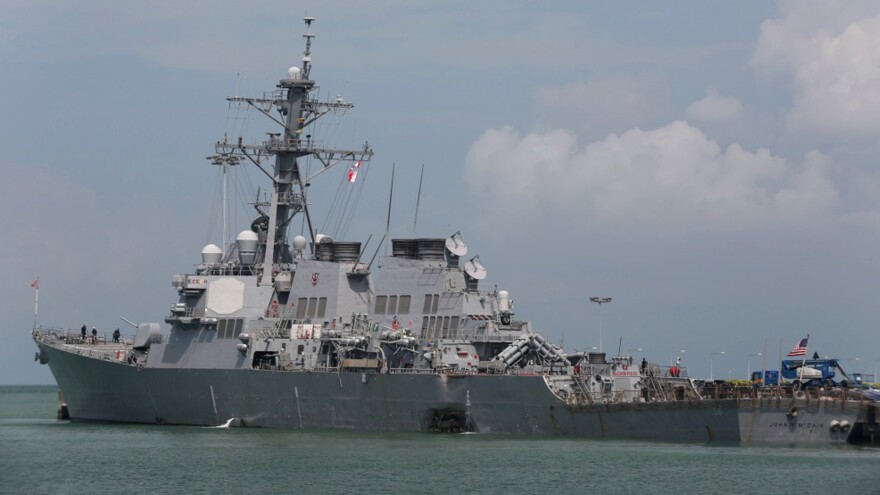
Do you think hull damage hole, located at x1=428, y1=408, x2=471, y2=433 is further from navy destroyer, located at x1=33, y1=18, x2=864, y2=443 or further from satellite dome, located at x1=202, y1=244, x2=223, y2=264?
satellite dome, located at x1=202, y1=244, x2=223, y2=264

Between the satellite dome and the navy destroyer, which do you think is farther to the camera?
the satellite dome

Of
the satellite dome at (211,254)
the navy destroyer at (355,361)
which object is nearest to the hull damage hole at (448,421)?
the navy destroyer at (355,361)

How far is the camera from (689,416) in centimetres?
4162

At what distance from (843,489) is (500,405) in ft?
42.5

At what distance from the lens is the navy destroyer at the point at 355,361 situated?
42812 mm

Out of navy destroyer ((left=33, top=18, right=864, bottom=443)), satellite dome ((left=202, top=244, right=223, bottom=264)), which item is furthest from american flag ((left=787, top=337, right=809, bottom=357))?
satellite dome ((left=202, top=244, right=223, bottom=264))

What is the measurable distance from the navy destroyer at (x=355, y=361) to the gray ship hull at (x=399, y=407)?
5 centimetres

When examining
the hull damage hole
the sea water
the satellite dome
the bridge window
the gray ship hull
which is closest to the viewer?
the sea water

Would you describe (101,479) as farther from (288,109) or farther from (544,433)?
(288,109)

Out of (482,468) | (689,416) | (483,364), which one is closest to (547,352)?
(483,364)

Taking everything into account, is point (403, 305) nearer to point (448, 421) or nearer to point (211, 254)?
point (448, 421)

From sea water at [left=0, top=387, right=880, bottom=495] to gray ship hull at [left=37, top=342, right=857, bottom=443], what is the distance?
61cm

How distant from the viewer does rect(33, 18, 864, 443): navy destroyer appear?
42.8 metres

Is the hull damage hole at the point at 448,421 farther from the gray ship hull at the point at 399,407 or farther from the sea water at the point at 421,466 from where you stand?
the sea water at the point at 421,466
